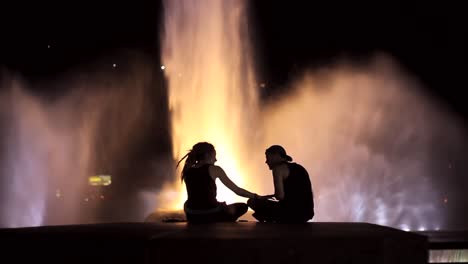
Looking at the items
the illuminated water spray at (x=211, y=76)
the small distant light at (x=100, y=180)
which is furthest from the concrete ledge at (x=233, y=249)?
the small distant light at (x=100, y=180)

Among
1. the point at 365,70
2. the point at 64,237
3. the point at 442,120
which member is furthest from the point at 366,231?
the point at 442,120

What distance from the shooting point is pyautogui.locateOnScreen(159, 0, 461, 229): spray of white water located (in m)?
19.3

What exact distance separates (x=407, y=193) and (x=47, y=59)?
90.1 feet

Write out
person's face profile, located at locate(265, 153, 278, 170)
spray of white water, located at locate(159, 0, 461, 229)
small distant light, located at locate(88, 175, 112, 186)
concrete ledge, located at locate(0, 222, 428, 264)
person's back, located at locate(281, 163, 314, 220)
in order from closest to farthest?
concrete ledge, located at locate(0, 222, 428, 264) → person's back, located at locate(281, 163, 314, 220) → person's face profile, located at locate(265, 153, 278, 170) → spray of white water, located at locate(159, 0, 461, 229) → small distant light, located at locate(88, 175, 112, 186)

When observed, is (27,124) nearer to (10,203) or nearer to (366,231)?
(10,203)

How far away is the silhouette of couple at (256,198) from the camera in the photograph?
6566 mm

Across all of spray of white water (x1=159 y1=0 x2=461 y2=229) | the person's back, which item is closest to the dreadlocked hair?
the person's back

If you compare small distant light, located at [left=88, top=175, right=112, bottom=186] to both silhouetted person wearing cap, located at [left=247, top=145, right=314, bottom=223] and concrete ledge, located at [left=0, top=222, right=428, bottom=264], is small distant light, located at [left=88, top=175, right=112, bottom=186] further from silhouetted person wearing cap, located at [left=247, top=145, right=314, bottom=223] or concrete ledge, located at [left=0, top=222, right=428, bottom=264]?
concrete ledge, located at [left=0, top=222, right=428, bottom=264]

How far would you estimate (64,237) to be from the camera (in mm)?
4801

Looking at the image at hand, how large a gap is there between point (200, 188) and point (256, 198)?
647mm

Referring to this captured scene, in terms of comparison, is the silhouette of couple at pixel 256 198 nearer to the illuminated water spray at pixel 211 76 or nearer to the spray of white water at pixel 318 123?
the spray of white water at pixel 318 123

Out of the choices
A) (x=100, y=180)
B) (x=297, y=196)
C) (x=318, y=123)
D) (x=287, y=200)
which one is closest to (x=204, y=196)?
(x=287, y=200)

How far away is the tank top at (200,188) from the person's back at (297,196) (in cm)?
77

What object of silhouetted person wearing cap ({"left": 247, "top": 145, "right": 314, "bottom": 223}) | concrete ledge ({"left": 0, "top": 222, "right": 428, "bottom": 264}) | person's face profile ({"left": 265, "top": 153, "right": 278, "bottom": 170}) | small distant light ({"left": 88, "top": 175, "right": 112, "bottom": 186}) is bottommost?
concrete ledge ({"left": 0, "top": 222, "right": 428, "bottom": 264})
